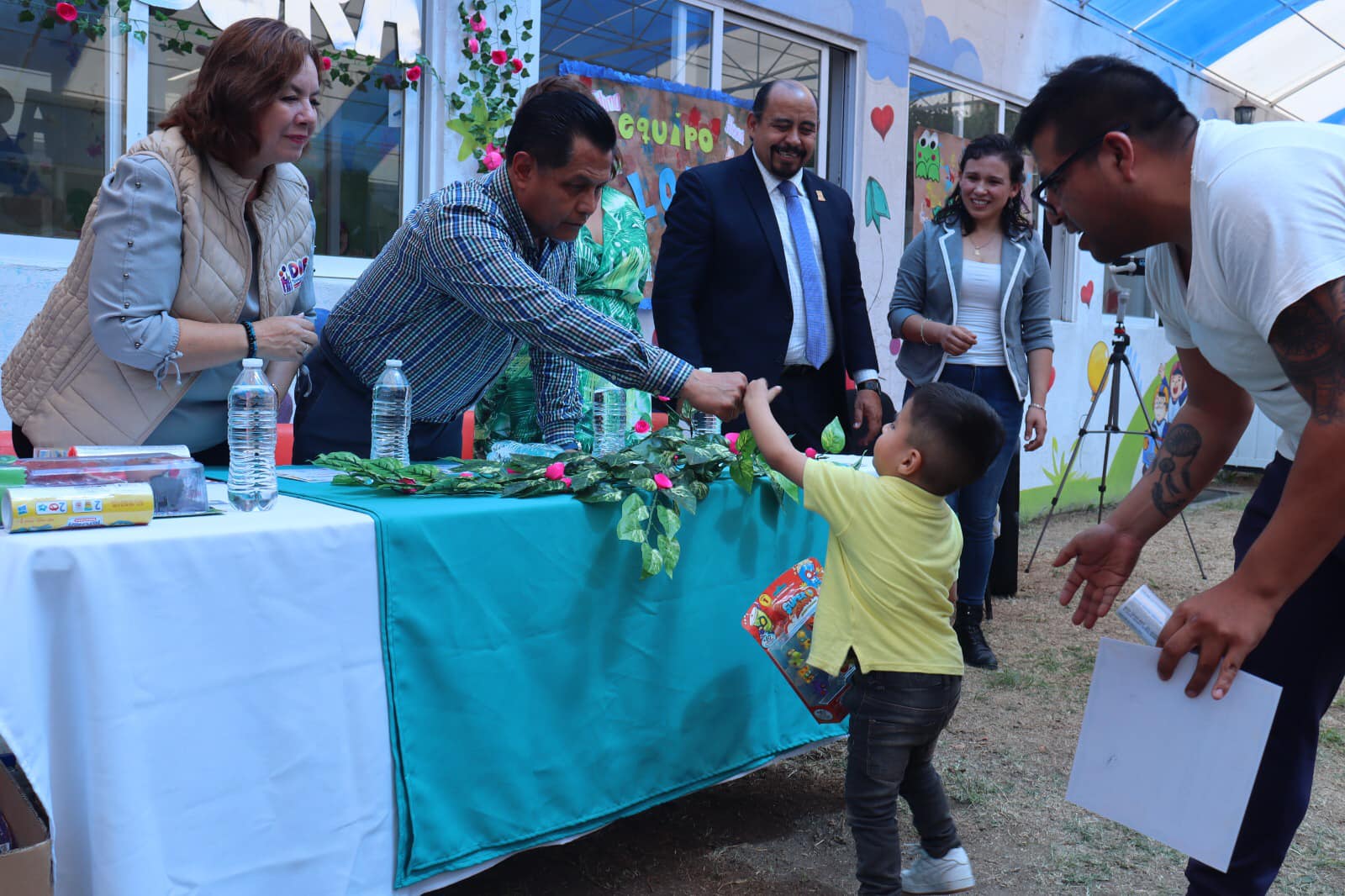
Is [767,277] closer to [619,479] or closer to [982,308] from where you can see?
[982,308]

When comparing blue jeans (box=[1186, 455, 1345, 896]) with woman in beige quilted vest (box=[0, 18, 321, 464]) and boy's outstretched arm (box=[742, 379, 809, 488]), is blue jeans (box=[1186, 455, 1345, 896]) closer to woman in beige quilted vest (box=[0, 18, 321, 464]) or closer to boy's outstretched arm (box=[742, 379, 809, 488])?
boy's outstretched arm (box=[742, 379, 809, 488])

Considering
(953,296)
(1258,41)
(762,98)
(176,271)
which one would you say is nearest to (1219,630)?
(176,271)

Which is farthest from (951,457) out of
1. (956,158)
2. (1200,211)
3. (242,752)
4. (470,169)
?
(956,158)

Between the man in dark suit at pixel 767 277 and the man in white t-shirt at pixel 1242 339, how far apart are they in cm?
167

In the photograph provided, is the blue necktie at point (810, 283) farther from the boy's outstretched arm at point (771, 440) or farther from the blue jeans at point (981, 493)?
the boy's outstretched arm at point (771, 440)

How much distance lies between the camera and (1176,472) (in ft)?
6.19

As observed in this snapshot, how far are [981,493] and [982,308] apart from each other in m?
0.69

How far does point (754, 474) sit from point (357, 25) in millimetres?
2755

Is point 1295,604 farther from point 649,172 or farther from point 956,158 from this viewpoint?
point 956,158

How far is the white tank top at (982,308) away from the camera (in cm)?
406

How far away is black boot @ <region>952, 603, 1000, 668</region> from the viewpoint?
164 inches

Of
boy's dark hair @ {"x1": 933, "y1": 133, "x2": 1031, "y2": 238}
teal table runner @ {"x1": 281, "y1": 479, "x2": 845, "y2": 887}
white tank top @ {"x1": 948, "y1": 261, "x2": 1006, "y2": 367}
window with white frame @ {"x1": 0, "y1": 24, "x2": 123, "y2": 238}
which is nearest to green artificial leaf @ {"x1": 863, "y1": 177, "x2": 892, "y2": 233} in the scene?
boy's dark hair @ {"x1": 933, "y1": 133, "x2": 1031, "y2": 238}

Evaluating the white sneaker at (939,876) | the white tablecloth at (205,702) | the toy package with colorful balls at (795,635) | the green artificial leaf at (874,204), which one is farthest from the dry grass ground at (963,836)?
the green artificial leaf at (874,204)

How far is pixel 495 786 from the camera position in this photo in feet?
6.60
